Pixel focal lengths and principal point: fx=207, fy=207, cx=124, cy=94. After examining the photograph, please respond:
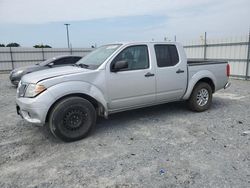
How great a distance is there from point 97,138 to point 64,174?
122 cm

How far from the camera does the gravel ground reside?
2.69 m

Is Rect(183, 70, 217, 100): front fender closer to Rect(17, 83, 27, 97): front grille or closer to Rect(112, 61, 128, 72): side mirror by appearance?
Rect(112, 61, 128, 72): side mirror

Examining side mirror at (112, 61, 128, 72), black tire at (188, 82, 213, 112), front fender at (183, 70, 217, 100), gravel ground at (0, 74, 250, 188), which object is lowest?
gravel ground at (0, 74, 250, 188)

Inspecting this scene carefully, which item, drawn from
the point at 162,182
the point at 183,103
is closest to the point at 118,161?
the point at 162,182

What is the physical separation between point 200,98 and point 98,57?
9.48ft

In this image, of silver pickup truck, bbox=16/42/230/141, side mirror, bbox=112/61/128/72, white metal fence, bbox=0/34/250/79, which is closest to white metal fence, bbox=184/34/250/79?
white metal fence, bbox=0/34/250/79

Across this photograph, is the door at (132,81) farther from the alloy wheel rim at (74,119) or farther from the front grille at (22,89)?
the front grille at (22,89)

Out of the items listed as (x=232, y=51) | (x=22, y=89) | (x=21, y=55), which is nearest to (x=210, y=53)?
(x=232, y=51)

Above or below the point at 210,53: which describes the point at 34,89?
below

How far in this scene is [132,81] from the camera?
14.1ft

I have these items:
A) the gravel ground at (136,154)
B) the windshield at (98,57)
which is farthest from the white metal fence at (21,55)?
the windshield at (98,57)

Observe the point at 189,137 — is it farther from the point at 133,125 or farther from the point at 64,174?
the point at 64,174

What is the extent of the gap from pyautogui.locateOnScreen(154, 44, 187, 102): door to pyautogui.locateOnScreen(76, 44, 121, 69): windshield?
102 cm

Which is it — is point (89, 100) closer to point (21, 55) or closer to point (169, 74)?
point (169, 74)
